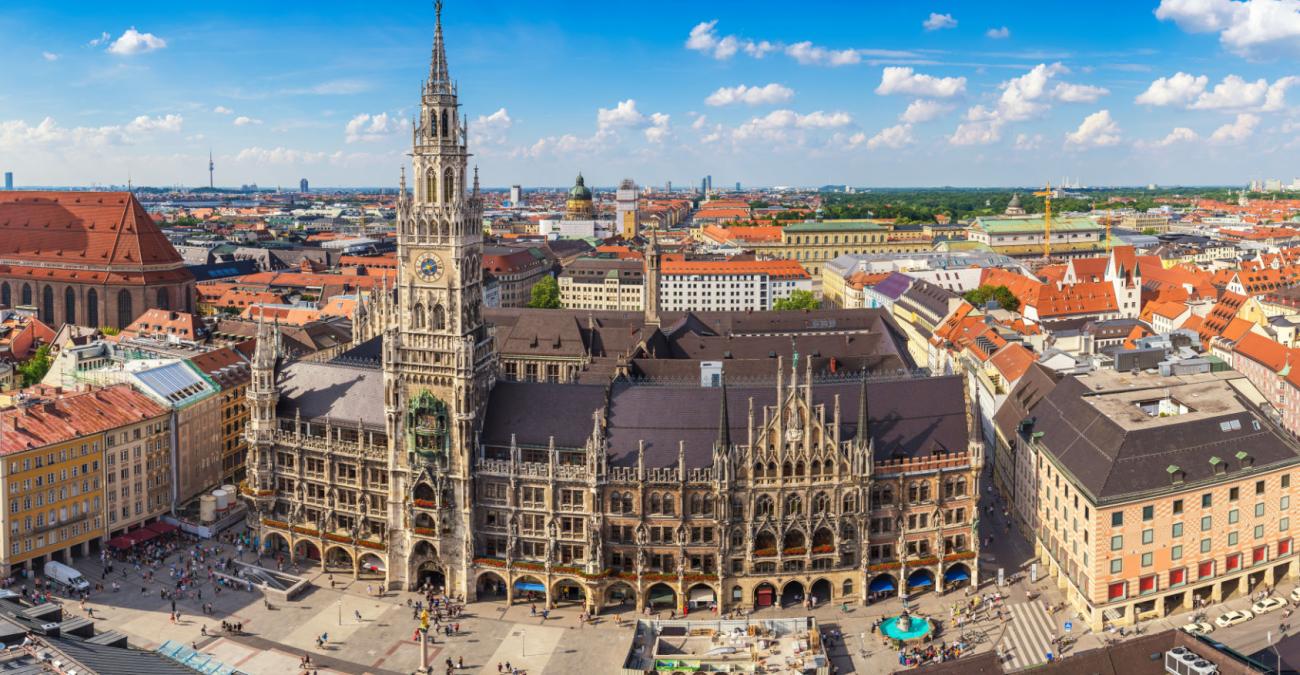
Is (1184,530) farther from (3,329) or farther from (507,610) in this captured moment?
(3,329)

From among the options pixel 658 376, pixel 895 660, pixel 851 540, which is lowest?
pixel 895 660

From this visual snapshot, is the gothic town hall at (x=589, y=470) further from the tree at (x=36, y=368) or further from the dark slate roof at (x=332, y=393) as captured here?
the tree at (x=36, y=368)

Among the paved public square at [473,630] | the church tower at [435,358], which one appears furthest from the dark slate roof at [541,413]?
the paved public square at [473,630]

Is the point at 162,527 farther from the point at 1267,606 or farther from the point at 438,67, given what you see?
the point at 1267,606

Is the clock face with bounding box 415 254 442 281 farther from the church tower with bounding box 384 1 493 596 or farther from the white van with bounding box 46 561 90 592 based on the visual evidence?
the white van with bounding box 46 561 90 592

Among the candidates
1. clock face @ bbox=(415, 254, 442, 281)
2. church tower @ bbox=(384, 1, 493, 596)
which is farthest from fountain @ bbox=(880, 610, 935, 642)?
clock face @ bbox=(415, 254, 442, 281)

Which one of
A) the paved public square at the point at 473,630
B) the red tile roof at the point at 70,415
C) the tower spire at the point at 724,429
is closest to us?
the paved public square at the point at 473,630

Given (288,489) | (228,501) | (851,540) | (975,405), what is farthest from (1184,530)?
(228,501)
